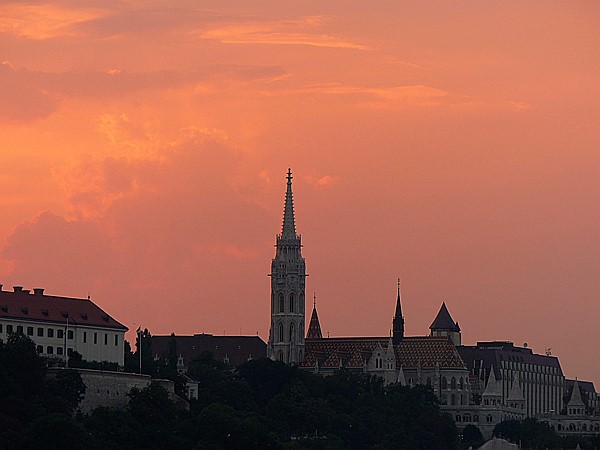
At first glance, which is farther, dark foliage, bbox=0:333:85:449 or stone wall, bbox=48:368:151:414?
stone wall, bbox=48:368:151:414

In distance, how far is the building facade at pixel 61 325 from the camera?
192 metres

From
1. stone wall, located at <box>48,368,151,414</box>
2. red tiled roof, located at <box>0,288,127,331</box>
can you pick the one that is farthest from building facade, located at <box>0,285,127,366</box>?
stone wall, located at <box>48,368,151,414</box>

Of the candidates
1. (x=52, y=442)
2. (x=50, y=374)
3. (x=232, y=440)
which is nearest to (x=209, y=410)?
(x=232, y=440)

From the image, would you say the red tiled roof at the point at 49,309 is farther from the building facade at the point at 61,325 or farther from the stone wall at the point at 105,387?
the stone wall at the point at 105,387

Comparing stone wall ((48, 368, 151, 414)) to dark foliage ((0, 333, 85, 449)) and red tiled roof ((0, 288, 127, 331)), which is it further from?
red tiled roof ((0, 288, 127, 331))

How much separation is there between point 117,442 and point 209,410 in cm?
1777

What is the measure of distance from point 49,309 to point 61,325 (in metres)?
2.10

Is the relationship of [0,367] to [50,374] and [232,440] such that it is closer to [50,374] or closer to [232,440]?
[50,374]

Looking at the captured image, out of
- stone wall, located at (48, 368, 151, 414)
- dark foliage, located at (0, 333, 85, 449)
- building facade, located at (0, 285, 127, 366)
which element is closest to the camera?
dark foliage, located at (0, 333, 85, 449)

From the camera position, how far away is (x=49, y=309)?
194 m

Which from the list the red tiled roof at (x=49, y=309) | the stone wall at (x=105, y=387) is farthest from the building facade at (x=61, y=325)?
the stone wall at (x=105, y=387)

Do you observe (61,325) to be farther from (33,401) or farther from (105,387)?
(33,401)

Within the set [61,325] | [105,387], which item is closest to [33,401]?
[105,387]

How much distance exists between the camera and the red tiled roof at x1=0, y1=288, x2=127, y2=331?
192m
